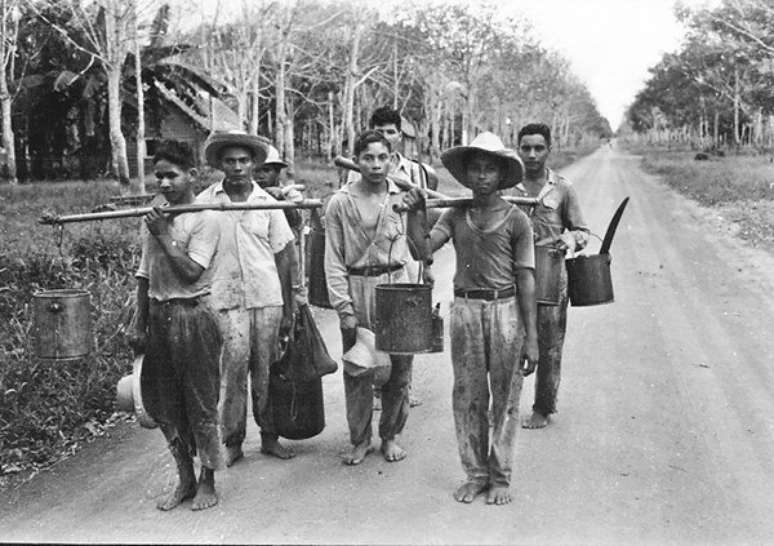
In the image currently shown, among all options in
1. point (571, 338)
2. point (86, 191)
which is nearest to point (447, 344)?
point (571, 338)

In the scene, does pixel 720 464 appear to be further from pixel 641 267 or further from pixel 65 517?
pixel 641 267

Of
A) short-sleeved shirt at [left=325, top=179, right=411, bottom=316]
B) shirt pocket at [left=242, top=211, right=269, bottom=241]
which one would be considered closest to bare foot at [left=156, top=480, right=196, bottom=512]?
short-sleeved shirt at [left=325, top=179, right=411, bottom=316]

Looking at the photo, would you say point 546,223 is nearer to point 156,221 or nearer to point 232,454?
point 232,454

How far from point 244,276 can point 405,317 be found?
0.96 metres

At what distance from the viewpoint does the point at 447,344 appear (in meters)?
7.30

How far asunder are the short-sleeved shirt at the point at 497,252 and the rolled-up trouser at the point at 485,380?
11 centimetres

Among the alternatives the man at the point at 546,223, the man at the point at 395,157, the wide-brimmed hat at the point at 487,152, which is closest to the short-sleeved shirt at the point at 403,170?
the man at the point at 395,157

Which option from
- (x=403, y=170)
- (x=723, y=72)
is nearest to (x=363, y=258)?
(x=403, y=170)

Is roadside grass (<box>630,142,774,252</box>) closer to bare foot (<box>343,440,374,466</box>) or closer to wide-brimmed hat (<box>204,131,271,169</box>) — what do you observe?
bare foot (<box>343,440,374,466</box>)

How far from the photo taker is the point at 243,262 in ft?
14.1

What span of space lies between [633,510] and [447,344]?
3.53 meters

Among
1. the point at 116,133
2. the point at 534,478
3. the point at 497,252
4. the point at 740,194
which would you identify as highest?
the point at 116,133

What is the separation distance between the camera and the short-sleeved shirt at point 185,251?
12.7 feet

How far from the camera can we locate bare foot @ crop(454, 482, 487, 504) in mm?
3967
